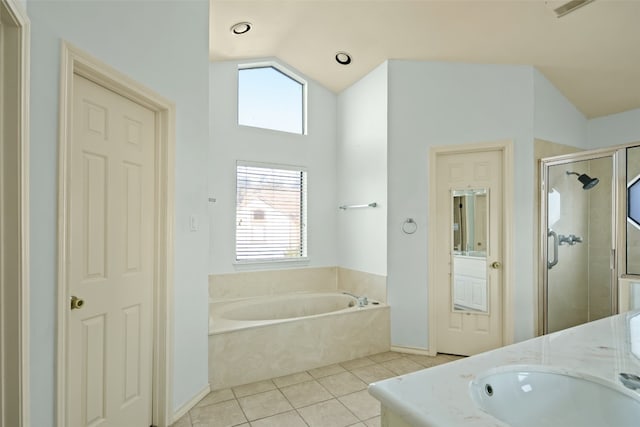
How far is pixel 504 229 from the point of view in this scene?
122 inches

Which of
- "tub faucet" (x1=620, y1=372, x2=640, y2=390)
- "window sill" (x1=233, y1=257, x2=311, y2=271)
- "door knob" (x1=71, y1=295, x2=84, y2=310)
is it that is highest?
"door knob" (x1=71, y1=295, x2=84, y2=310)

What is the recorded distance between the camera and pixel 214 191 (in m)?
3.52

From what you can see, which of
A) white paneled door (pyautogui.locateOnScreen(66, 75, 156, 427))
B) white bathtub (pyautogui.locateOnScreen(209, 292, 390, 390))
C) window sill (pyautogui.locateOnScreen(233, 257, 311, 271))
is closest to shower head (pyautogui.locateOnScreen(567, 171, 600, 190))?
white bathtub (pyautogui.locateOnScreen(209, 292, 390, 390))

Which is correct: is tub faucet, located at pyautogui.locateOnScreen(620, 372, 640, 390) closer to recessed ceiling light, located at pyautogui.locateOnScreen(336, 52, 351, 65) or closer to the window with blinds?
the window with blinds

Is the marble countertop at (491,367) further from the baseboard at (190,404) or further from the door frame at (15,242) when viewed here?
the baseboard at (190,404)

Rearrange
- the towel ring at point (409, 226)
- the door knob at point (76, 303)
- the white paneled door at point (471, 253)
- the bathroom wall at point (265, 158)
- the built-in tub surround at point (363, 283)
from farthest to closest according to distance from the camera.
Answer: the bathroom wall at point (265, 158) < the built-in tub surround at point (363, 283) < the towel ring at point (409, 226) < the white paneled door at point (471, 253) < the door knob at point (76, 303)

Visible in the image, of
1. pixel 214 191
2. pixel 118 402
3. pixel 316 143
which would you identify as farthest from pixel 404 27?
pixel 118 402

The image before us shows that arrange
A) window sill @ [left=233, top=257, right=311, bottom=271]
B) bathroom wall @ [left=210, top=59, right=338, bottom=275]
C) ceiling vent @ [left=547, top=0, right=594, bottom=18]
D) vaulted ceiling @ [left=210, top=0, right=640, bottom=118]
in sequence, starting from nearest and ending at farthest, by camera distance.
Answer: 1. ceiling vent @ [left=547, top=0, right=594, bottom=18]
2. vaulted ceiling @ [left=210, top=0, right=640, bottom=118]
3. bathroom wall @ [left=210, top=59, right=338, bottom=275]
4. window sill @ [left=233, top=257, right=311, bottom=271]

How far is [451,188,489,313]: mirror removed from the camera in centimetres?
321

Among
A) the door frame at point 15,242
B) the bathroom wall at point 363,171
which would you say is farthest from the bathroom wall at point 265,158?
the door frame at point 15,242

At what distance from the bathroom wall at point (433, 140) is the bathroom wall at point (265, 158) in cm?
101

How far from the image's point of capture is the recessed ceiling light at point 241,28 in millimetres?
3093

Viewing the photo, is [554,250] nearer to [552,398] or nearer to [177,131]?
[552,398]

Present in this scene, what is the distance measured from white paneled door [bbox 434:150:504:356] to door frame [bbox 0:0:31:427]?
298cm
